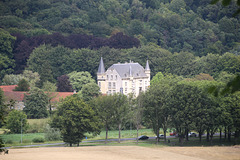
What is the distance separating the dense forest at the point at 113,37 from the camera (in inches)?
5069

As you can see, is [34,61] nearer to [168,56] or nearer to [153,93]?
[168,56]

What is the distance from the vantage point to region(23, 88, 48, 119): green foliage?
9075 cm

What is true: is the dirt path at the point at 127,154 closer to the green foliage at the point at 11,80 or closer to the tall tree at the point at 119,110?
the tall tree at the point at 119,110

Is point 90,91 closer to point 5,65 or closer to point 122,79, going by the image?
point 122,79

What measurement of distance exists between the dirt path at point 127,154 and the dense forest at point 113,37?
61914 mm

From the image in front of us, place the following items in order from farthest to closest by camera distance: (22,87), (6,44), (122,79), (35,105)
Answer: (6,44) → (122,79) → (22,87) → (35,105)

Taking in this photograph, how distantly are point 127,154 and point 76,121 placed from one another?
1296cm

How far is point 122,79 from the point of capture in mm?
107500

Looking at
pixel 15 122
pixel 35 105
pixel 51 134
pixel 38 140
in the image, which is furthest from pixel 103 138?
pixel 35 105

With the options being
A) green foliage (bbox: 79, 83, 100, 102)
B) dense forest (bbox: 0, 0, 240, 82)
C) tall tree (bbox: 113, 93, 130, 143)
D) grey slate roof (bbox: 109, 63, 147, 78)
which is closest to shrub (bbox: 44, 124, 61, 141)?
tall tree (bbox: 113, 93, 130, 143)

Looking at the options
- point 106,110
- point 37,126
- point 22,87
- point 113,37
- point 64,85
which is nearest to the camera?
point 106,110

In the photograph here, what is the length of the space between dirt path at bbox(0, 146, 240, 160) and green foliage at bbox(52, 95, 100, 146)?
5473 millimetres

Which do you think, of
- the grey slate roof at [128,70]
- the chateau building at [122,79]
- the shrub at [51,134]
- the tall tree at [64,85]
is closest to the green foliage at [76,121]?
the shrub at [51,134]

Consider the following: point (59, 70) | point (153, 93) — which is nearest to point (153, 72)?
point (59, 70)
